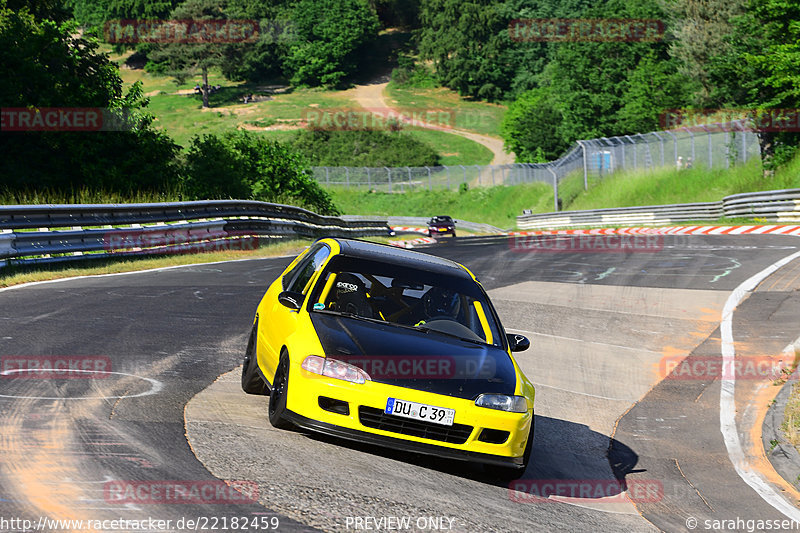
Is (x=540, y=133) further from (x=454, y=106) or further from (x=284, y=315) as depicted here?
(x=284, y=315)

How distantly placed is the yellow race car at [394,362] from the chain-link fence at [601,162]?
123 ft

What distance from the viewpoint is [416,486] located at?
617cm

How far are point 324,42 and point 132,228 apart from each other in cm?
12625

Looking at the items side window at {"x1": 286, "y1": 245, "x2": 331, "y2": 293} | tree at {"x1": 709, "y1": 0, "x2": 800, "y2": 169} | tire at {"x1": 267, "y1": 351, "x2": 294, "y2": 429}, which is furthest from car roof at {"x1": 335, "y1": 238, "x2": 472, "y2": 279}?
tree at {"x1": 709, "y1": 0, "x2": 800, "y2": 169}

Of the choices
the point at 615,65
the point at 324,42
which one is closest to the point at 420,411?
the point at 615,65

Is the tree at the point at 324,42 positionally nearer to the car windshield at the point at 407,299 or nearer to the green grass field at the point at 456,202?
the green grass field at the point at 456,202

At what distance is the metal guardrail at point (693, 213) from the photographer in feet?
106

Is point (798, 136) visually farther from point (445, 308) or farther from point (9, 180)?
point (445, 308)

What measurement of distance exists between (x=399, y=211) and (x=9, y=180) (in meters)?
54.8

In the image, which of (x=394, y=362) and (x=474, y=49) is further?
(x=474, y=49)

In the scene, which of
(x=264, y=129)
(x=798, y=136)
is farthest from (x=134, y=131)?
(x=264, y=129)

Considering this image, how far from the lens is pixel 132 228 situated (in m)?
19.6

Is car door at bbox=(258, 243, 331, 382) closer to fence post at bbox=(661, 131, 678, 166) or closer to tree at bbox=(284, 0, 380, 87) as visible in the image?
fence post at bbox=(661, 131, 678, 166)

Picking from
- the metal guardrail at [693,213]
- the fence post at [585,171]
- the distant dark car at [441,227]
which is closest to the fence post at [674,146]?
the metal guardrail at [693,213]
